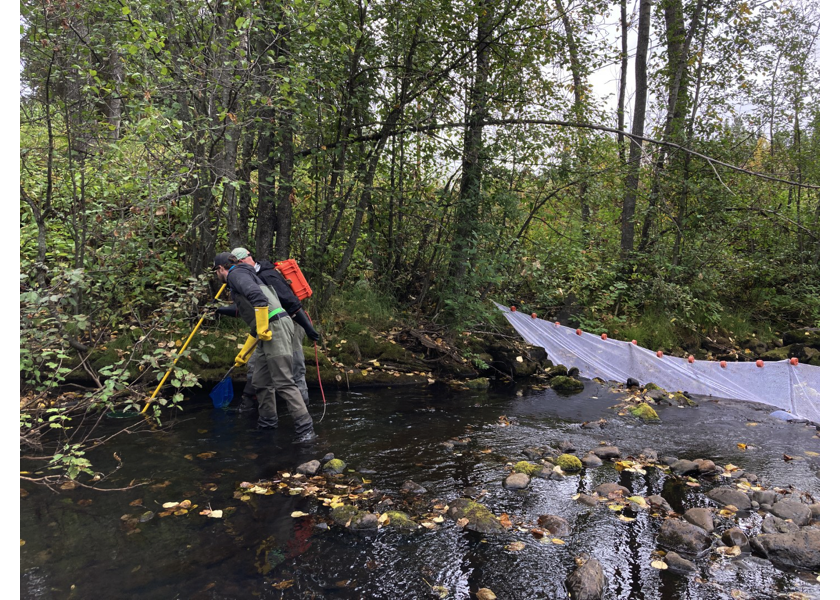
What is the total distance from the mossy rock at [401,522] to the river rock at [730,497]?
9.36ft

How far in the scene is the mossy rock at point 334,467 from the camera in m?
5.33

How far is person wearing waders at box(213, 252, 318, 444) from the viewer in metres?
6.14

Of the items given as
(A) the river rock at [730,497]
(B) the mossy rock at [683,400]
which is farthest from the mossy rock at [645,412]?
(A) the river rock at [730,497]

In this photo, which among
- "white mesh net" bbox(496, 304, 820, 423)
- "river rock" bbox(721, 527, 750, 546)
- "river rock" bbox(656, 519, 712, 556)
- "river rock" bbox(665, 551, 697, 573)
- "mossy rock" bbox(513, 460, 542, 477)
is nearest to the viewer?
"river rock" bbox(665, 551, 697, 573)

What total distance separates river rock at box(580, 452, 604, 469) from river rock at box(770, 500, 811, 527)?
1627 mm

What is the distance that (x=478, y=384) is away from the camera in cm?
955

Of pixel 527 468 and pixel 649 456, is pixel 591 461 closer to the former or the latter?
pixel 649 456

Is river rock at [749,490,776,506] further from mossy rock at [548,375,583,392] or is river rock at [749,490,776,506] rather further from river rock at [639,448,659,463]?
mossy rock at [548,375,583,392]

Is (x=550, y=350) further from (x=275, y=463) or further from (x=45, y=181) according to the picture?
(x=45, y=181)

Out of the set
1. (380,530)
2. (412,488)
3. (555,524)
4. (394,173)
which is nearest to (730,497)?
(555,524)

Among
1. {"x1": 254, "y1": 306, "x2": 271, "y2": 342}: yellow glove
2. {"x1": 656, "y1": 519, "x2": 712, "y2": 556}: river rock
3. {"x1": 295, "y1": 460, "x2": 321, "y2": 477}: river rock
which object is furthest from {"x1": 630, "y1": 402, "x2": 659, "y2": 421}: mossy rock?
{"x1": 254, "y1": 306, "x2": 271, "y2": 342}: yellow glove

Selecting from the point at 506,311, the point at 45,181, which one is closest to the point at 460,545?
the point at 506,311

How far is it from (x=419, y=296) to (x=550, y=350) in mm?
2905

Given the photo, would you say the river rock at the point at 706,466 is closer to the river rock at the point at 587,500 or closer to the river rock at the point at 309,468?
the river rock at the point at 587,500
